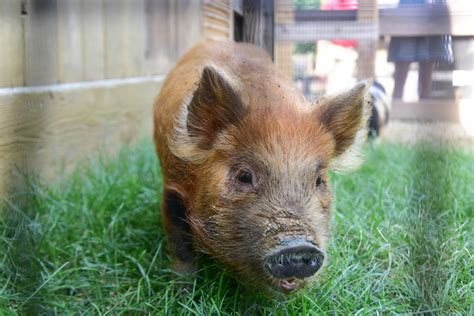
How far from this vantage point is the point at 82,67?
5570 mm

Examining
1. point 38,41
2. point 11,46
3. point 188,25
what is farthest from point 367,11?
point 188,25

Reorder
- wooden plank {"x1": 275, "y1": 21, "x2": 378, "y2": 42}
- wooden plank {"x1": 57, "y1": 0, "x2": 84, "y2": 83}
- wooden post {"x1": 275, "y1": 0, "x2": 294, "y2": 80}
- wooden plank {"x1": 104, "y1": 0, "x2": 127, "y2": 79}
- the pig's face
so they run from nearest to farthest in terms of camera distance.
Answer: the pig's face, wooden post {"x1": 275, "y1": 0, "x2": 294, "y2": 80}, wooden plank {"x1": 275, "y1": 21, "x2": 378, "y2": 42}, wooden plank {"x1": 57, "y1": 0, "x2": 84, "y2": 83}, wooden plank {"x1": 104, "y1": 0, "x2": 127, "y2": 79}

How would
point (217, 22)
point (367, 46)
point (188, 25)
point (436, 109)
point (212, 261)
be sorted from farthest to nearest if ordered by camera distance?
1. point (188, 25)
2. point (217, 22)
3. point (367, 46)
4. point (212, 261)
5. point (436, 109)

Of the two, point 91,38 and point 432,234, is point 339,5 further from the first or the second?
point 91,38

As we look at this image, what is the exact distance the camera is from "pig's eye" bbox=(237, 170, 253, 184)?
10.5ft

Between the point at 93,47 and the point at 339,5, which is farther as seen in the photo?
the point at 93,47

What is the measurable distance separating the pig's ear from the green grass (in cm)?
35

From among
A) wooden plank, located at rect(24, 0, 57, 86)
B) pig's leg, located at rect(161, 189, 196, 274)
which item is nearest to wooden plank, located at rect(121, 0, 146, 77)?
wooden plank, located at rect(24, 0, 57, 86)

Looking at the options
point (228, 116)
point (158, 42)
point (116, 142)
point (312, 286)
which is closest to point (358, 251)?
point (312, 286)

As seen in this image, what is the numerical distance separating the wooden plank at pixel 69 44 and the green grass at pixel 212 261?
35.8 inches

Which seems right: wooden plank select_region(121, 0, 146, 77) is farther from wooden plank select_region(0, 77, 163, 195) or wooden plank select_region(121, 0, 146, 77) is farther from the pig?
the pig

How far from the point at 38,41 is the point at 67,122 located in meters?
1.38

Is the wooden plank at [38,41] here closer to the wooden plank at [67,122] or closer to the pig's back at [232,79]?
the wooden plank at [67,122]

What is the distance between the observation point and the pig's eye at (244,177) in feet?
10.5
